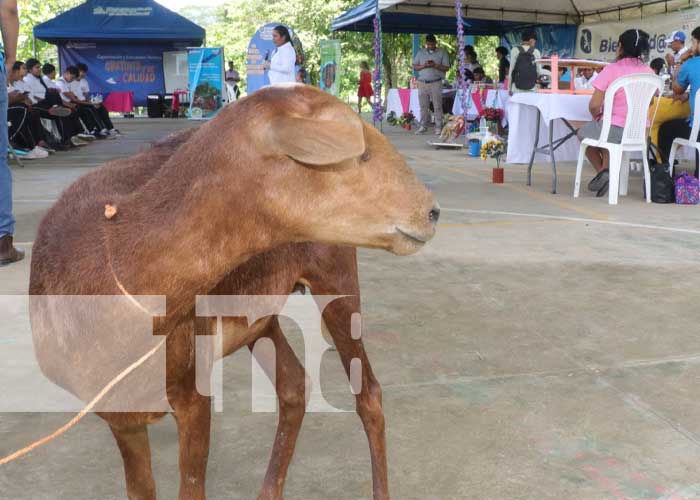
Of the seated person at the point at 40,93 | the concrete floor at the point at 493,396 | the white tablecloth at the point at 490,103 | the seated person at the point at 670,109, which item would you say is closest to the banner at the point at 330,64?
the white tablecloth at the point at 490,103

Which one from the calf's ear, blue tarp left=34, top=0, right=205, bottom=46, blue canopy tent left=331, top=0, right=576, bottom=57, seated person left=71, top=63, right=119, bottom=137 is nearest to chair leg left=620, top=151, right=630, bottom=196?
the calf's ear

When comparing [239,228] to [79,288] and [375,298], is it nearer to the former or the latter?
[79,288]

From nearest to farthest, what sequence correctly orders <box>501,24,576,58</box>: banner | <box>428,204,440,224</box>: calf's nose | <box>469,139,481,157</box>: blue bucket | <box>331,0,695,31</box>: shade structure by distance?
<box>428,204,440,224</box>: calf's nose → <box>469,139,481,157</box>: blue bucket → <box>331,0,695,31</box>: shade structure → <box>501,24,576,58</box>: banner

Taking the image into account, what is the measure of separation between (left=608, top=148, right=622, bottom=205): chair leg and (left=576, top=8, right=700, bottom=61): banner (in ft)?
27.6

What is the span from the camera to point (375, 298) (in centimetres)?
421

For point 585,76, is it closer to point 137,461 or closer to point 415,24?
point 415,24

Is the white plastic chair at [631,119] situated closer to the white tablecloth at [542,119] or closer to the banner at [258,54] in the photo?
the white tablecloth at [542,119]

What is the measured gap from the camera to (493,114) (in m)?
13.3

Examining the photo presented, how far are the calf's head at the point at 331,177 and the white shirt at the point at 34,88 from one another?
482 inches

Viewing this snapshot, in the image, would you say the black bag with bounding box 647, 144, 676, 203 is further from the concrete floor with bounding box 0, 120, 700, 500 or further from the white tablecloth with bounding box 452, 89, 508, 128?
the white tablecloth with bounding box 452, 89, 508, 128

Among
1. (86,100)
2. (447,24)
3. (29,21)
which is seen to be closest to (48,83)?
(86,100)

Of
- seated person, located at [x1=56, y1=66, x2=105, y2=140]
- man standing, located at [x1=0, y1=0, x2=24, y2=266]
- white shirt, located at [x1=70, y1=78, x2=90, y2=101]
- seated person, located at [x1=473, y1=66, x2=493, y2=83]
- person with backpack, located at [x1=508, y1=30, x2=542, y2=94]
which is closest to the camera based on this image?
man standing, located at [x1=0, y1=0, x2=24, y2=266]

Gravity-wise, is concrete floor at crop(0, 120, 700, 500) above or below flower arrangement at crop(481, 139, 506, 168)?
below

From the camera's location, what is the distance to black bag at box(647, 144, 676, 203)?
7277 mm
